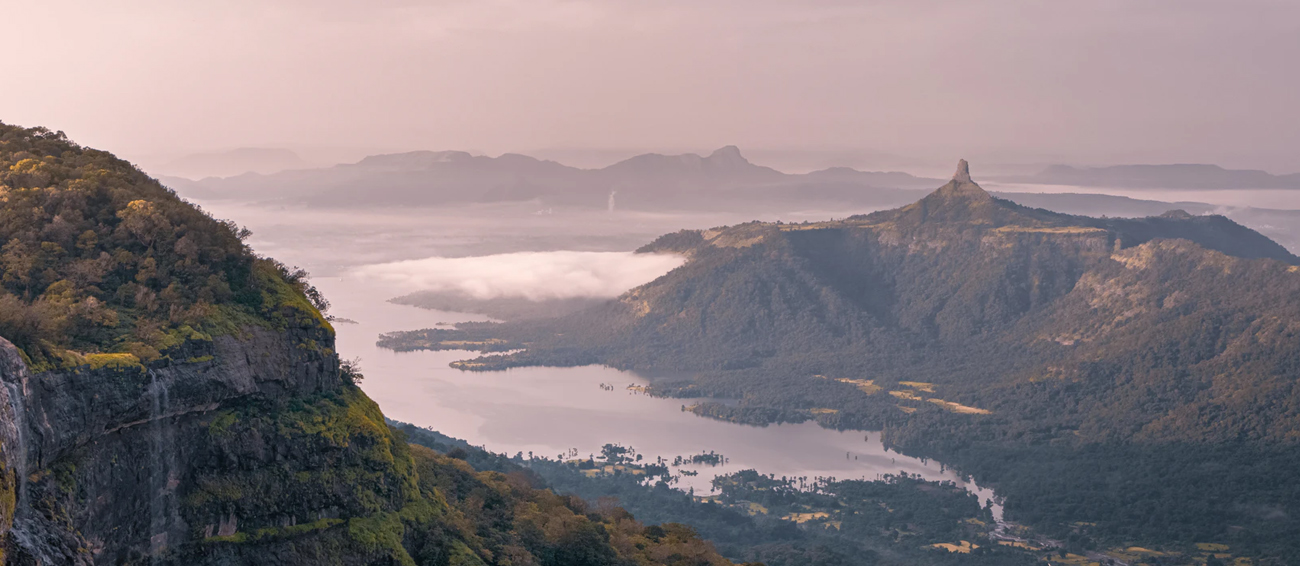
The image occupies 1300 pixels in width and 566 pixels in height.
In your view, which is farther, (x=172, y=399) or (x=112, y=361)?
(x=172, y=399)

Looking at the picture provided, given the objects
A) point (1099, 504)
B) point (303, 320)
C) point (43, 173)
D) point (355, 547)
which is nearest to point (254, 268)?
point (303, 320)

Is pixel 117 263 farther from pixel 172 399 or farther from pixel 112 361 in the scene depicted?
pixel 112 361

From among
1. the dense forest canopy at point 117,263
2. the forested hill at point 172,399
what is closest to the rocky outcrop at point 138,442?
the forested hill at point 172,399

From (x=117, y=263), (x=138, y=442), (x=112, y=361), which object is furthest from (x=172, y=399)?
(x=117, y=263)

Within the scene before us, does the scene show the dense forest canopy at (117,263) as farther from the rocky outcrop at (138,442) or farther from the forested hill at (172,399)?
the rocky outcrop at (138,442)

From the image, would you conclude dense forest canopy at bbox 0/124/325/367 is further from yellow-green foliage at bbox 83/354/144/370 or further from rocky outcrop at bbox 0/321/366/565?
rocky outcrop at bbox 0/321/366/565

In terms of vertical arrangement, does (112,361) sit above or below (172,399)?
above

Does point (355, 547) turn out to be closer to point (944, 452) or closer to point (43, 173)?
point (43, 173)

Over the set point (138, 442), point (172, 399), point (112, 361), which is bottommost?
point (138, 442)

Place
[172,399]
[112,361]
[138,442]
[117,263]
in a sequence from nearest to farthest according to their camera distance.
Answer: [112,361]
[138,442]
[172,399]
[117,263]
